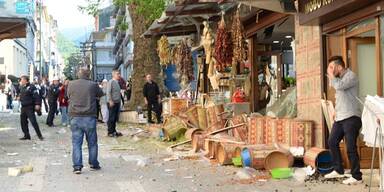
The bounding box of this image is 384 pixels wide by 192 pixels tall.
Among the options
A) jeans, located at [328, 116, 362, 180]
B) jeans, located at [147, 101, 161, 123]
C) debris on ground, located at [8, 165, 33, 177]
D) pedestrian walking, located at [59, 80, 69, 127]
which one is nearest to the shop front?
jeans, located at [328, 116, 362, 180]

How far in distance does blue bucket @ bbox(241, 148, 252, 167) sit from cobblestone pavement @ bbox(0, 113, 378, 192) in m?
0.21

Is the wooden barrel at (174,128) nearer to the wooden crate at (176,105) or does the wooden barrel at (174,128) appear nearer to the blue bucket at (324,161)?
the wooden crate at (176,105)

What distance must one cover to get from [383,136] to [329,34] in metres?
3.53

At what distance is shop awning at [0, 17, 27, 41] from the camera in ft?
75.0

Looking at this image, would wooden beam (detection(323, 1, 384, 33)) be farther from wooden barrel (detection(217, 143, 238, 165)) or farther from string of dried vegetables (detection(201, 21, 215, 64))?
string of dried vegetables (detection(201, 21, 215, 64))

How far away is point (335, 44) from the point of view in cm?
970

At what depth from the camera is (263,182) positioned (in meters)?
8.73

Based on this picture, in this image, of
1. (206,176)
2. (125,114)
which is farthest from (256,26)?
(125,114)

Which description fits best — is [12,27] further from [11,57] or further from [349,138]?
[11,57]

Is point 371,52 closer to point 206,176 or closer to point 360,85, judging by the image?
point 360,85

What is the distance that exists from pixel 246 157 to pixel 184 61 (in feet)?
29.2

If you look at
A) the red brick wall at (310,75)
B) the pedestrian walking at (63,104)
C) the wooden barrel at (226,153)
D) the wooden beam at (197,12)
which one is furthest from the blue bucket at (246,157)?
the pedestrian walking at (63,104)

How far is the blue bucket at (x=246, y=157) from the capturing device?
9.66 metres

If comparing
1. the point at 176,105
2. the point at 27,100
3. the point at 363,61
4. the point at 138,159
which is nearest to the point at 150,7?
the point at 176,105
